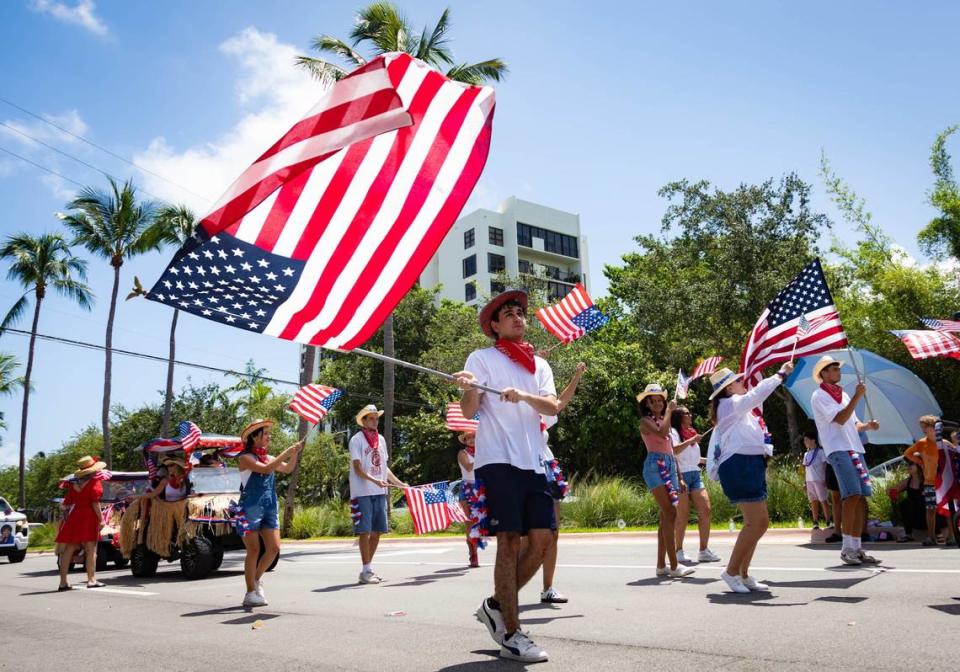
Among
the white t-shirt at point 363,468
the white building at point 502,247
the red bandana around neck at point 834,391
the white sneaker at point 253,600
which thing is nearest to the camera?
the white sneaker at point 253,600

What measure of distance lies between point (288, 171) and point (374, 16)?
21.8 m

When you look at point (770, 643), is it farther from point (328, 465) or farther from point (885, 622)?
point (328, 465)

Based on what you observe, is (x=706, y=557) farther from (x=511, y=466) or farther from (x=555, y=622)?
(x=511, y=466)

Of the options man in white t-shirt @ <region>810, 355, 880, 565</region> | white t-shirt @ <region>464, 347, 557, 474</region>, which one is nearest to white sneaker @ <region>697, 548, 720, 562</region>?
man in white t-shirt @ <region>810, 355, 880, 565</region>

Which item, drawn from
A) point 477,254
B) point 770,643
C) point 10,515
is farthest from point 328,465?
point 477,254

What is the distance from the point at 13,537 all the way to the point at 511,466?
789 inches

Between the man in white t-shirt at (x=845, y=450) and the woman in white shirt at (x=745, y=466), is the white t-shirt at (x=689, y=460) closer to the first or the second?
the man in white t-shirt at (x=845, y=450)

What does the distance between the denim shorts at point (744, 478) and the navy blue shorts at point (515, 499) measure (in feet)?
8.35

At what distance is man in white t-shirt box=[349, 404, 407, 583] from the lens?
32.2ft

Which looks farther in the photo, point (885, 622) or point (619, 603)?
point (619, 603)

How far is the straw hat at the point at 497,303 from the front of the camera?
5.13 m

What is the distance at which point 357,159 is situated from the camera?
518 cm

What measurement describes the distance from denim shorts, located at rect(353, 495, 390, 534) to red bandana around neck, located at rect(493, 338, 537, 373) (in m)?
5.35

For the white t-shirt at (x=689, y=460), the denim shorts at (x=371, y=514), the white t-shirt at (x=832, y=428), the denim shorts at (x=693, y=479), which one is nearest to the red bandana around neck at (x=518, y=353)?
the white t-shirt at (x=832, y=428)
